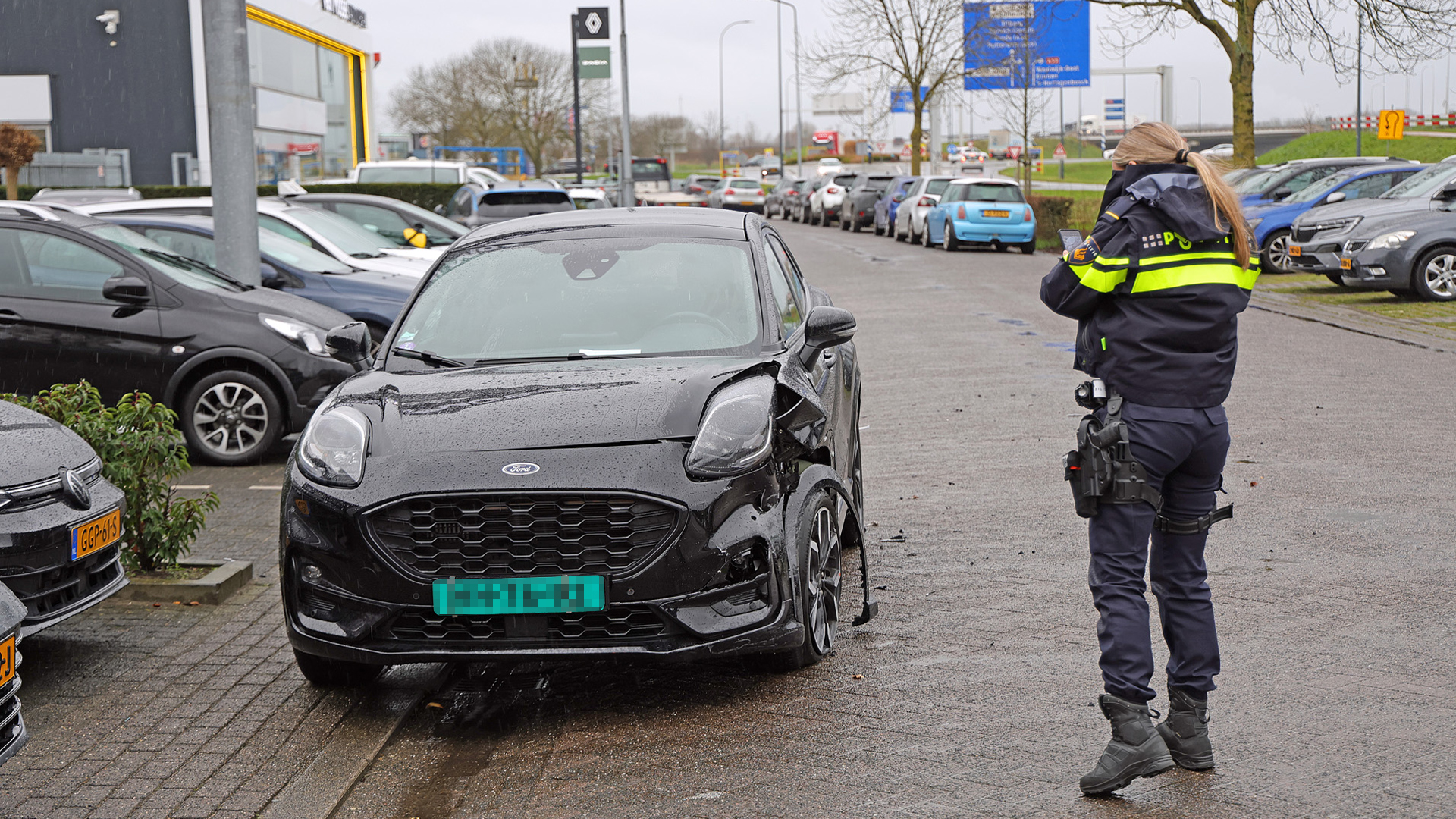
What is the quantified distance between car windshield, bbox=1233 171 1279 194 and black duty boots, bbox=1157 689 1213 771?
801 inches

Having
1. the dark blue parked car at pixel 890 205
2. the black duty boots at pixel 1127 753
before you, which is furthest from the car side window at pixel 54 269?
the dark blue parked car at pixel 890 205

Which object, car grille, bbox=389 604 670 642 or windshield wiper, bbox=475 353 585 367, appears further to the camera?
windshield wiper, bbox=475 353 585 367

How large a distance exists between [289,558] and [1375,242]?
50.7ft

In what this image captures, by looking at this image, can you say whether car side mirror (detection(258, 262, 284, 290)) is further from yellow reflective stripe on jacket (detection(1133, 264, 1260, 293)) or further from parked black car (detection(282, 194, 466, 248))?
yellow reflective stripe on jacket (detection(1133, 264, 1260, 293))

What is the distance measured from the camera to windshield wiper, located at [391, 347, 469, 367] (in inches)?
211

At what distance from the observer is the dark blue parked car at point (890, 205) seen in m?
37.0

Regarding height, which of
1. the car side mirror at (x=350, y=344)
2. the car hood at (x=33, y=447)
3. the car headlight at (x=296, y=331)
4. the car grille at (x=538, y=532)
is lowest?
the car grille at (x=538, y=532)

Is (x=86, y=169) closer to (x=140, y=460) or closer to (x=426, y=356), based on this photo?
(x=140, y=460)

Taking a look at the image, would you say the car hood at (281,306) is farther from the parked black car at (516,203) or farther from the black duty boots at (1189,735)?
the parked black car at (516,203)

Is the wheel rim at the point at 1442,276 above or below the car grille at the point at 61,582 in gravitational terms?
above

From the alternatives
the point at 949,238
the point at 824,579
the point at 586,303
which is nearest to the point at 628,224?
the point at 586,303

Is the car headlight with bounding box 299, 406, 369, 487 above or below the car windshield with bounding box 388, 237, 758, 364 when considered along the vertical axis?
below

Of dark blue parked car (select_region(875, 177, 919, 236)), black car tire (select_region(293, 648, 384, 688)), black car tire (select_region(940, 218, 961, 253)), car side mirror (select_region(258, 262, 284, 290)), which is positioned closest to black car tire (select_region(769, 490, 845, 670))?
black car tire (select_region(293, 648, 384, 688))

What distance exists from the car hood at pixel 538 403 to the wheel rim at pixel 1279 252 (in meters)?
18.5
